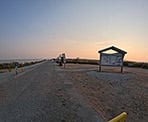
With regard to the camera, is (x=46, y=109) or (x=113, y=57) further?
(x=113, y=57)

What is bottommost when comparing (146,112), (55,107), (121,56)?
(146,112)

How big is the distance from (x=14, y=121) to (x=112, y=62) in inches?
840

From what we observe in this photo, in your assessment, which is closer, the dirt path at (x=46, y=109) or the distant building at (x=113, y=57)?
the dirt path at (x=46, y=109)

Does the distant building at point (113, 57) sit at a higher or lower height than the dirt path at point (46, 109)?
higher

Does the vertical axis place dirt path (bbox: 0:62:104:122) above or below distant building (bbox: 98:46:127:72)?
below

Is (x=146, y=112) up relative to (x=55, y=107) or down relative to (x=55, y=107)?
down

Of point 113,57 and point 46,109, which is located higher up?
point 113,57

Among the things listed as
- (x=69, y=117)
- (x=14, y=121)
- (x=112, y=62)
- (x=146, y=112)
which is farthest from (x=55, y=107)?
(x=112, y=62)

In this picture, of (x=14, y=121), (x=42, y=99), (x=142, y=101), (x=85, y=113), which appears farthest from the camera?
(x=142, y=101)

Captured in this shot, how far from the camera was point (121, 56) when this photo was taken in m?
26.4

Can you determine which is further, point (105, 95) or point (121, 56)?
point (121, 56)

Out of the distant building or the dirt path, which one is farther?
the distant building

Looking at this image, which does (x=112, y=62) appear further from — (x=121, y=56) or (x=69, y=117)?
(x=69, y=117)

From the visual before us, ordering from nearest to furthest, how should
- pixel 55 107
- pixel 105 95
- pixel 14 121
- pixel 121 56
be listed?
pixel 14 121 → pixel 55 107 → pixel 105 95 → pixel 121 56
